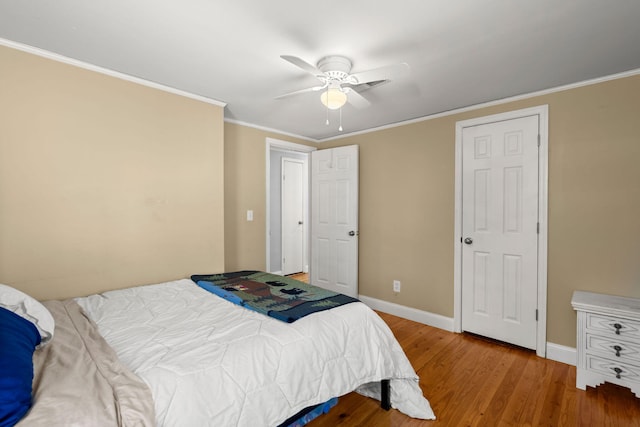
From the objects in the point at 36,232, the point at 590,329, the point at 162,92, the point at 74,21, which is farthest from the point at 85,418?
the point at 590,329

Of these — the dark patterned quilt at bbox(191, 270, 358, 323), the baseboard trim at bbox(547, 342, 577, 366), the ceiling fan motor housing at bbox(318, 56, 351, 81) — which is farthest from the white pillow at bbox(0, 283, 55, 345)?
the baseboard trim at bbox(547, 342, 577, 366)

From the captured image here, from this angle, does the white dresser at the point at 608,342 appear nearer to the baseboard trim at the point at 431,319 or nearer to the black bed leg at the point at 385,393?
the baseboard trim at the point at 431,319

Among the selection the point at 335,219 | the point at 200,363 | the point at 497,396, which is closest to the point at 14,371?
the point at 200,363

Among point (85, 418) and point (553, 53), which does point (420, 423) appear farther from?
point (553, 53)

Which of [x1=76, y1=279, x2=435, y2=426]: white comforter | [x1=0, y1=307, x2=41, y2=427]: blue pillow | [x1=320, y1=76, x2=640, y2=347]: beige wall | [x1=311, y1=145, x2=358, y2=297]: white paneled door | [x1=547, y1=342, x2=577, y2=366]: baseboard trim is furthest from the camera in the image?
[x1=311, y1=145, x2=358, y2=297]: white paneled door

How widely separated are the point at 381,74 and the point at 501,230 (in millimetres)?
1946

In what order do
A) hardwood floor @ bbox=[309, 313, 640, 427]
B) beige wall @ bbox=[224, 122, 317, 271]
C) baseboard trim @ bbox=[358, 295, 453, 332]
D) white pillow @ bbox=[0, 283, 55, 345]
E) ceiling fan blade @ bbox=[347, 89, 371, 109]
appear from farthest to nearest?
1. beige wall @ bbox=[224, 122, 317, 271]
2. baseboard trim @ bbox=[358, 295, 453, 332]
3. ceiling fan blade @ bbox=[347, 89, 371, 109]
4. hardwood floor @ bbox=[309, 313, 640, 427]
5. white pillow @ bbox=[0, 283, 55, 345]

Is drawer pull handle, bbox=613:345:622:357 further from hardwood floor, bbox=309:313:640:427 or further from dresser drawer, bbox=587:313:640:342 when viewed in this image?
hardwood floor, bbox=309:313:640:427

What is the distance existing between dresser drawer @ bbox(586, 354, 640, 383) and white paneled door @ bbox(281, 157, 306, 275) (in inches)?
165

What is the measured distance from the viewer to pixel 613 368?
2010mm

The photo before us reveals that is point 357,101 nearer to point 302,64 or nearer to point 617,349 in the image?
point 302,64

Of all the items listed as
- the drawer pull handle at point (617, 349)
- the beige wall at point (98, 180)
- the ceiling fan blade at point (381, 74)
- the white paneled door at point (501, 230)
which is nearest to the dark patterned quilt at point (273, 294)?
the beige wall at point (98, 180)

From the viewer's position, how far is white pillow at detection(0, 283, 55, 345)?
1270 millimetres

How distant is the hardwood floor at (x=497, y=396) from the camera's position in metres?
1.82
